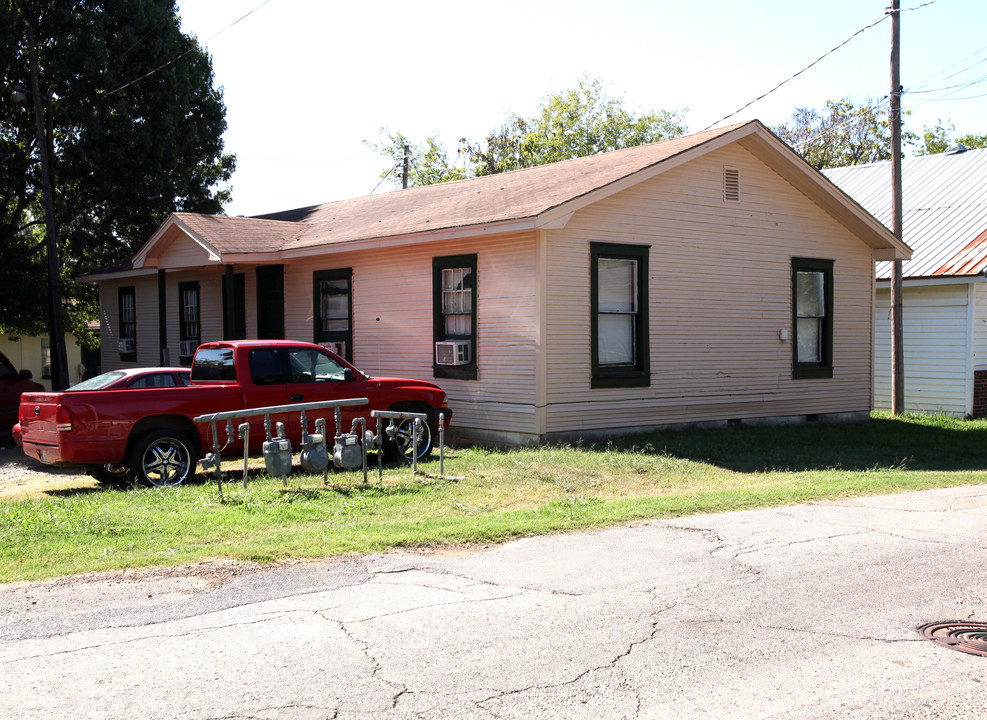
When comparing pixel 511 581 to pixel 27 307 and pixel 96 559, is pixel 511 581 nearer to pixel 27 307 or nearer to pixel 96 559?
pixel 96 559

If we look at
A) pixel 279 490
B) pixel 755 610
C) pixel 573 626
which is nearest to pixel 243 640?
pixel 573 626

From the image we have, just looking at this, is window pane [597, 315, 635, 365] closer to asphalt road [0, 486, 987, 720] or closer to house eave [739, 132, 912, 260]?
house eave [739, 132, 912, 260]

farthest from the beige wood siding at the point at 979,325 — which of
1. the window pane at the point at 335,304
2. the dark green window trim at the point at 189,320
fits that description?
the dark green window trim at the point at 189,320

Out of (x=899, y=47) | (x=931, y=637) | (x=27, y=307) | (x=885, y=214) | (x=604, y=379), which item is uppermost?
(x=899, y=47)

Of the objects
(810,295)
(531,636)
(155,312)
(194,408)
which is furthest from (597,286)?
(155,312)

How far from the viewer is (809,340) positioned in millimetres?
18469

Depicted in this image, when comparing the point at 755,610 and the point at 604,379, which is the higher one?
the point at 604,379

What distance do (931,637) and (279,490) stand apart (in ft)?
22.6

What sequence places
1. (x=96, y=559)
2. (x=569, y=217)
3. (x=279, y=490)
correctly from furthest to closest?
(x=569, y=217) < (x=279, y=490) < (x=96, y=559)

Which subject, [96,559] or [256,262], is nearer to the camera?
[96,559]

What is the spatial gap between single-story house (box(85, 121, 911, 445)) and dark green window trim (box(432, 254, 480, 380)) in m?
A: 0.03

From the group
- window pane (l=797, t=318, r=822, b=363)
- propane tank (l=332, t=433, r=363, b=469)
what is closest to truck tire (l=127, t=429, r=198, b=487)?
propane tank (l=332, t=433, r=363, b=469)

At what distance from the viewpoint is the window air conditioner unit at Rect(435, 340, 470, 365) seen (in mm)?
15469

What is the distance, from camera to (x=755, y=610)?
6.21 m
